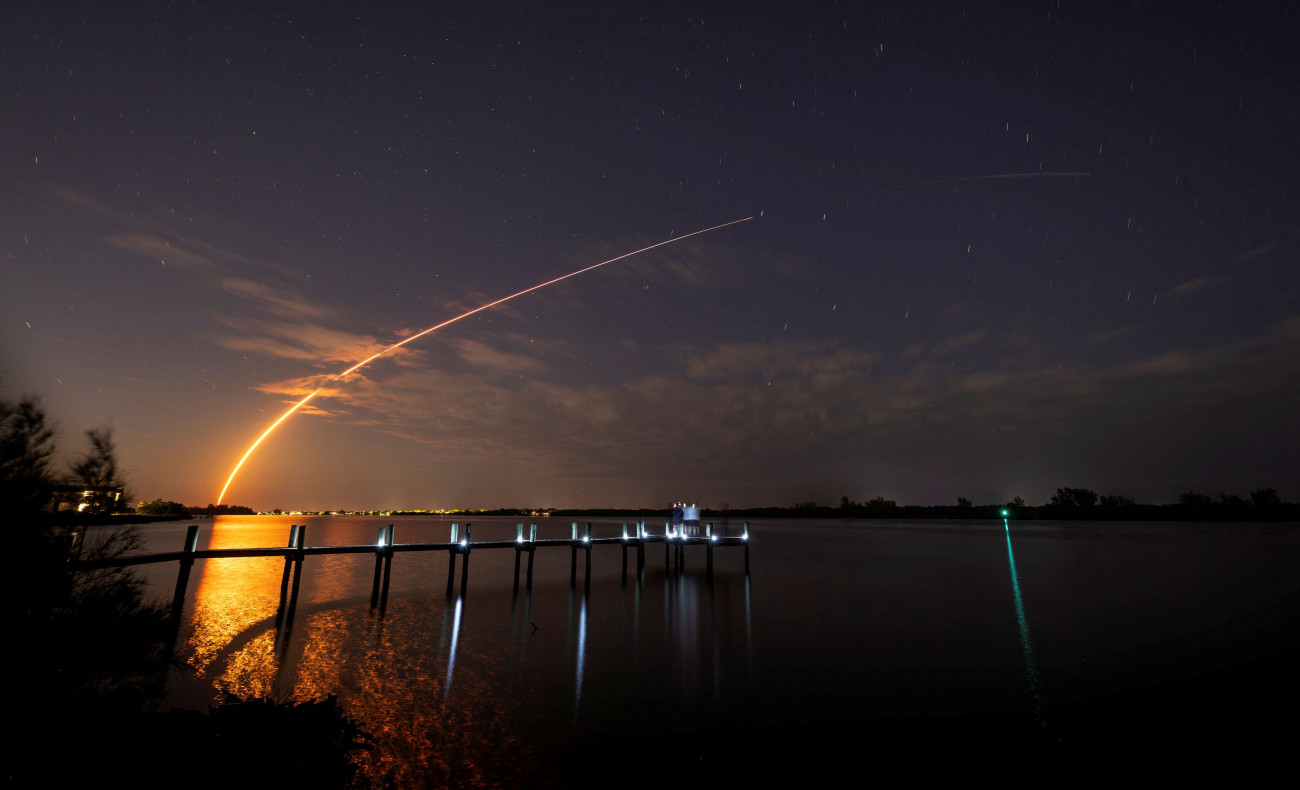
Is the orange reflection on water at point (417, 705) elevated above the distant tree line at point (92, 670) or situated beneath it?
situated beneath

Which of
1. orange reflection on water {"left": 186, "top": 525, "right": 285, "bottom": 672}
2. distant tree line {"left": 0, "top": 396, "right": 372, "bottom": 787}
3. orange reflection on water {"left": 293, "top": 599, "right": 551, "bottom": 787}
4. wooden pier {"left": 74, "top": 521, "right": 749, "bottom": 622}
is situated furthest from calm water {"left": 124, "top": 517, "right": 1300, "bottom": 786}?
distant tree line {"left": 0, "top": 396, "right": 372, "bottom": 787}

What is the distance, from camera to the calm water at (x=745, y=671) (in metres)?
11.3

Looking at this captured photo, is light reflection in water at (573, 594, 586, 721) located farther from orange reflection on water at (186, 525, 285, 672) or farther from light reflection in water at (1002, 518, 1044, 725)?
orange reflection on water at (186, 525, 285, 672)

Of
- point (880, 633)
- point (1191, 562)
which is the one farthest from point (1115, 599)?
point (1191, 562)

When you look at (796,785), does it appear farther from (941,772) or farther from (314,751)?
(314,751)

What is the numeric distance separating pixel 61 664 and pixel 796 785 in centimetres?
1020

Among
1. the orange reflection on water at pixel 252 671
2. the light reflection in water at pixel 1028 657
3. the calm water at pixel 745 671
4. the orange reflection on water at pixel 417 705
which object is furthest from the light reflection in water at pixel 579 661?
the light reflection in water at pixel 1028 657

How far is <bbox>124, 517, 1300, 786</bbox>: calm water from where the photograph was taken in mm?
11289

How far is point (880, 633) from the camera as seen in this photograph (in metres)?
23.7

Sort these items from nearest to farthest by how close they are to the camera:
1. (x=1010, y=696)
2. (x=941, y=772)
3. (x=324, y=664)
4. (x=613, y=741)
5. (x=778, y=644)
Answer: (x=941, y=772), (x=613, y=741), (x=1010, y=696), (x=324, y=664), (x=778, y=644)

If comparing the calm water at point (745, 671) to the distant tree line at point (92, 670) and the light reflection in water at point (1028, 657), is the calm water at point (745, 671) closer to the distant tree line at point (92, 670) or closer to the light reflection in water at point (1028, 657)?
the light reflection in water at point (1028, 657)

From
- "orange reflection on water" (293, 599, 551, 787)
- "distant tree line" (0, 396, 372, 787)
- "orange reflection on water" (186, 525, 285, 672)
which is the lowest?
"orange reflection on water" (293, 599, 551, 787)

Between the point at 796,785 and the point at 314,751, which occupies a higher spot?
the point at 314,751

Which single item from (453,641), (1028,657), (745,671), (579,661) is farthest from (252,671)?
(1028,657)
